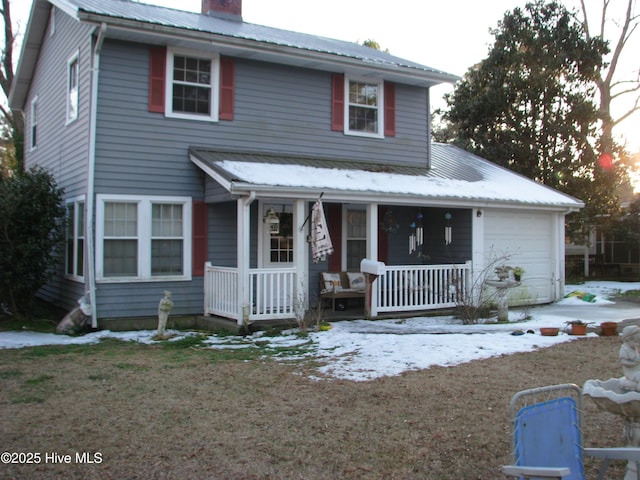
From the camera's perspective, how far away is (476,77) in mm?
21172

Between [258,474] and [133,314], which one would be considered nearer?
[258,474]

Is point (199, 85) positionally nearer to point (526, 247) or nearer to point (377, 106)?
point (377, 106)

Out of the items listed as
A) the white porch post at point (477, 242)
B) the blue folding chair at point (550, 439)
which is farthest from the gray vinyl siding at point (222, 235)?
the blue folding chair at point (550, 439)

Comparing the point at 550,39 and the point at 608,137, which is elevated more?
the point at 550,39

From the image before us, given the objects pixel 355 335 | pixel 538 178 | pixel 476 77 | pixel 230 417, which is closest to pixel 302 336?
pixel 355 335

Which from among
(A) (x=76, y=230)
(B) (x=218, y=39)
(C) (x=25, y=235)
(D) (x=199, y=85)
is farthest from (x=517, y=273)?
(C) (x=25, y=235)

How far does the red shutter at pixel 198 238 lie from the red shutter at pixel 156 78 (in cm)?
190

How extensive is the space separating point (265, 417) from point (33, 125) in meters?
13.1

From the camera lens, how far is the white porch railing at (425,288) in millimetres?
11430

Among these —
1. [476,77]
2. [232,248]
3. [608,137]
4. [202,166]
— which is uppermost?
[476,77]

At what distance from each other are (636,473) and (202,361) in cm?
536

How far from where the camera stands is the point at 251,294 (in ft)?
33.0

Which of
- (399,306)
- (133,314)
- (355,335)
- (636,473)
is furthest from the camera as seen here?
(399,306)

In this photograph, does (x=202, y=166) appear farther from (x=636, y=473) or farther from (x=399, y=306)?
(x=636, y=473)
